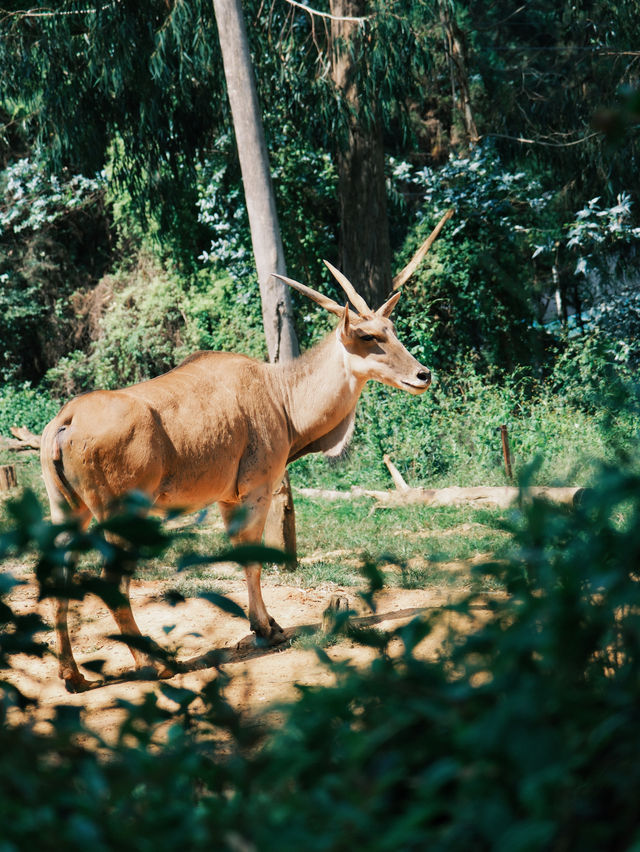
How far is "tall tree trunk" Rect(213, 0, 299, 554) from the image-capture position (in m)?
8.23

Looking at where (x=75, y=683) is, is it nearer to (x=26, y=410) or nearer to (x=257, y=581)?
(x=257, y=581)

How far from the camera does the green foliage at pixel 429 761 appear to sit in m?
1.08

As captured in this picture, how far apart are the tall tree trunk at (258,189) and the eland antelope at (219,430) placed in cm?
152

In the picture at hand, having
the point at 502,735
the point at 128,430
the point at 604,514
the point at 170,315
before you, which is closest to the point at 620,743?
the point at 502,735

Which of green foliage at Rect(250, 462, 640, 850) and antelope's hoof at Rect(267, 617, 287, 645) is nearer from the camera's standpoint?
green foliage at Rect(250, 462, 640, 850)

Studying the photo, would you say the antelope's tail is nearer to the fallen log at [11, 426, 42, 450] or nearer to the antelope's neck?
the antelope's neck

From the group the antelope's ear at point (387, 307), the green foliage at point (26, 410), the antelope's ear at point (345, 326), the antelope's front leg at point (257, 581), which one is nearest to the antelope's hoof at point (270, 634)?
the antelope's front leg at point (257, 581)

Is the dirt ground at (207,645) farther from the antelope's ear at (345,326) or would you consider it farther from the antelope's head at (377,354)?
the antelope's ear at (345,326)

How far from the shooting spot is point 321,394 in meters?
6.47

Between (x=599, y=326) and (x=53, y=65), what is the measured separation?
8381 millimetres

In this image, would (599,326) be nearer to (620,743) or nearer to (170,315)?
(170,315)

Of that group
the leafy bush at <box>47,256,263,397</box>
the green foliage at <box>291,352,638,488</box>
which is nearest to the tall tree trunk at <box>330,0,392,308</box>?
the green foliage at <box>291,352,638,488</box>

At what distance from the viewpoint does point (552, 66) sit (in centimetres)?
1477

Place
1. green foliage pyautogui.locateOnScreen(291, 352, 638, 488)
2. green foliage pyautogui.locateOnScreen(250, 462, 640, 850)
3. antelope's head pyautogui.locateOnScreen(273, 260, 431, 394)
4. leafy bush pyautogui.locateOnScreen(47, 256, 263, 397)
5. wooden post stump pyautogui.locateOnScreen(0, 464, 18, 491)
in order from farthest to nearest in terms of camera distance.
→ 1. leafy bush pyautogui.locateOnScreen(47, 256, 263, 397)
2. wooden post stump pyautogui.locateOnScreen(0, 464, 18, 491)
3. green foliage pyautogui.locateOnScreen(291, 352, 638, 488)
4. antelope's head pyautogui.locateOnScreen(273, 260, 431, 394)
5. green foliage pyautogui.locateOnScreen(250, 462, 640, 850)
